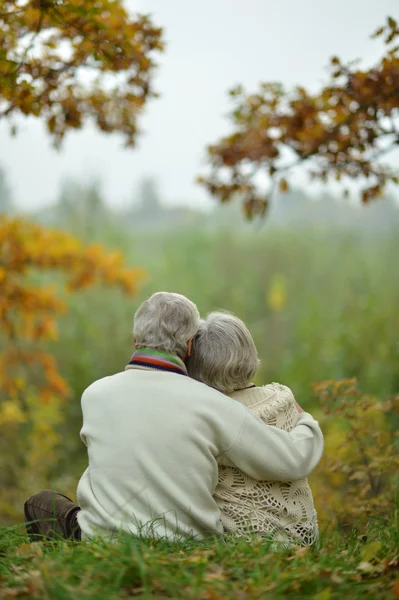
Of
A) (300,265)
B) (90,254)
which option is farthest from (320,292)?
(90,254)

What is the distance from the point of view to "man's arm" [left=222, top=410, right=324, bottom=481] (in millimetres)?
2275

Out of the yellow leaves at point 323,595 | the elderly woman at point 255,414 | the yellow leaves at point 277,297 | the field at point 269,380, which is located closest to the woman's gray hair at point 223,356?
the elderly woman at point 255,414

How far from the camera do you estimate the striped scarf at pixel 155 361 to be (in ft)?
7.70

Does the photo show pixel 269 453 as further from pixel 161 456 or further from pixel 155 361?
pixel 155 361

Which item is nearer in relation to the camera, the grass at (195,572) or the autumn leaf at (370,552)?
the grass at (195,572)

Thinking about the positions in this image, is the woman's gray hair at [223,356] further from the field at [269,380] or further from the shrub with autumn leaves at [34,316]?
the shrub with autumn leaves at [34,316]

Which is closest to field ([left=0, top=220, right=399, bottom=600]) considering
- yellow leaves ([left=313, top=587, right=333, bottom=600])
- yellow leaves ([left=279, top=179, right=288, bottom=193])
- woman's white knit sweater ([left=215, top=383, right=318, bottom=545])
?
yellow leaves ([left=313, top=587, right=333, bottom=600])

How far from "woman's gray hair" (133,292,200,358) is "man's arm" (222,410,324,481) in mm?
333

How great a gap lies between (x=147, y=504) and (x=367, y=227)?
15.0m

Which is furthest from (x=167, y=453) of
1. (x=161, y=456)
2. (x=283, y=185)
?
(x=283, y=185)

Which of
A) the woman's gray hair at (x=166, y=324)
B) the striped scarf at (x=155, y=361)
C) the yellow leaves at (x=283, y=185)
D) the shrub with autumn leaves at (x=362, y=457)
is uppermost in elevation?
the yellow leaves at (x=283, y=185)

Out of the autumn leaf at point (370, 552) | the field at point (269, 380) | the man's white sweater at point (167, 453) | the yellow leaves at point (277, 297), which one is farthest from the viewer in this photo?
the yellow leaves at point (277, 297)

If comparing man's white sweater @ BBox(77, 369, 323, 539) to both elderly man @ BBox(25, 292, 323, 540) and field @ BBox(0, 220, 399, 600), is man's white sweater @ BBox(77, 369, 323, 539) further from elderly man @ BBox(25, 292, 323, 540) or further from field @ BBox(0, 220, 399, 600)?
field @ BBox(0, 220, 399, 600)

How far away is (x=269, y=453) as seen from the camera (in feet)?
7.53
